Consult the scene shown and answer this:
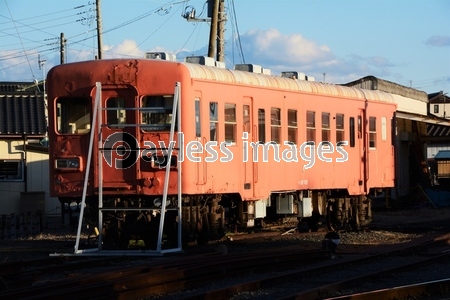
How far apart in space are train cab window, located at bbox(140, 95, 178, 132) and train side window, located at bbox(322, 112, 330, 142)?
5.44 metres

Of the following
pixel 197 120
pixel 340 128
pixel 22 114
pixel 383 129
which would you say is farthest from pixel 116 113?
pixel 22 114

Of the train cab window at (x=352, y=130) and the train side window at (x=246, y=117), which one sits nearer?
the train side window at (x=246, y=117)

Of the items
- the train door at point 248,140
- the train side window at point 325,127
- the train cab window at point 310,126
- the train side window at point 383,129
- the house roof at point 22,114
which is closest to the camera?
the train door at point 248,140

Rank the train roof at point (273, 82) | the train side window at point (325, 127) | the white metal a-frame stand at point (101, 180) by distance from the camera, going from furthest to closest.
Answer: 1. the train side window at point (325, 127)
2. the train roof at point (273, 82)
3. the white metal a-frame stand at point (101, 180)

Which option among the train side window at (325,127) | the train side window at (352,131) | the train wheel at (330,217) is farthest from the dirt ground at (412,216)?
the train side window at (325,127)

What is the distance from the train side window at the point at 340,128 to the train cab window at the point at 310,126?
3.78 feet

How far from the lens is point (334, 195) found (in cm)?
2081

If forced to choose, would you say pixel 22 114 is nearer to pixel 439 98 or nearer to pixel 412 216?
pixel 412 216

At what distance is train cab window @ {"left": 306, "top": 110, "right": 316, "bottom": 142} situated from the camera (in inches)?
730

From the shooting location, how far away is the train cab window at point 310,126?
730 inches

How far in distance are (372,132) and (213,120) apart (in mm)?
7224

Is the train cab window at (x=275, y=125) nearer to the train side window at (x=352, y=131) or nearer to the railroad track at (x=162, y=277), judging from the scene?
the train side window at (x=352, y=131)

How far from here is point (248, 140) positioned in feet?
54.0

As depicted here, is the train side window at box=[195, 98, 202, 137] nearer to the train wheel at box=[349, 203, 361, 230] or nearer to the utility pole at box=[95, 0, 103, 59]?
the train wheel at box=[349, 203, 361, 230]
